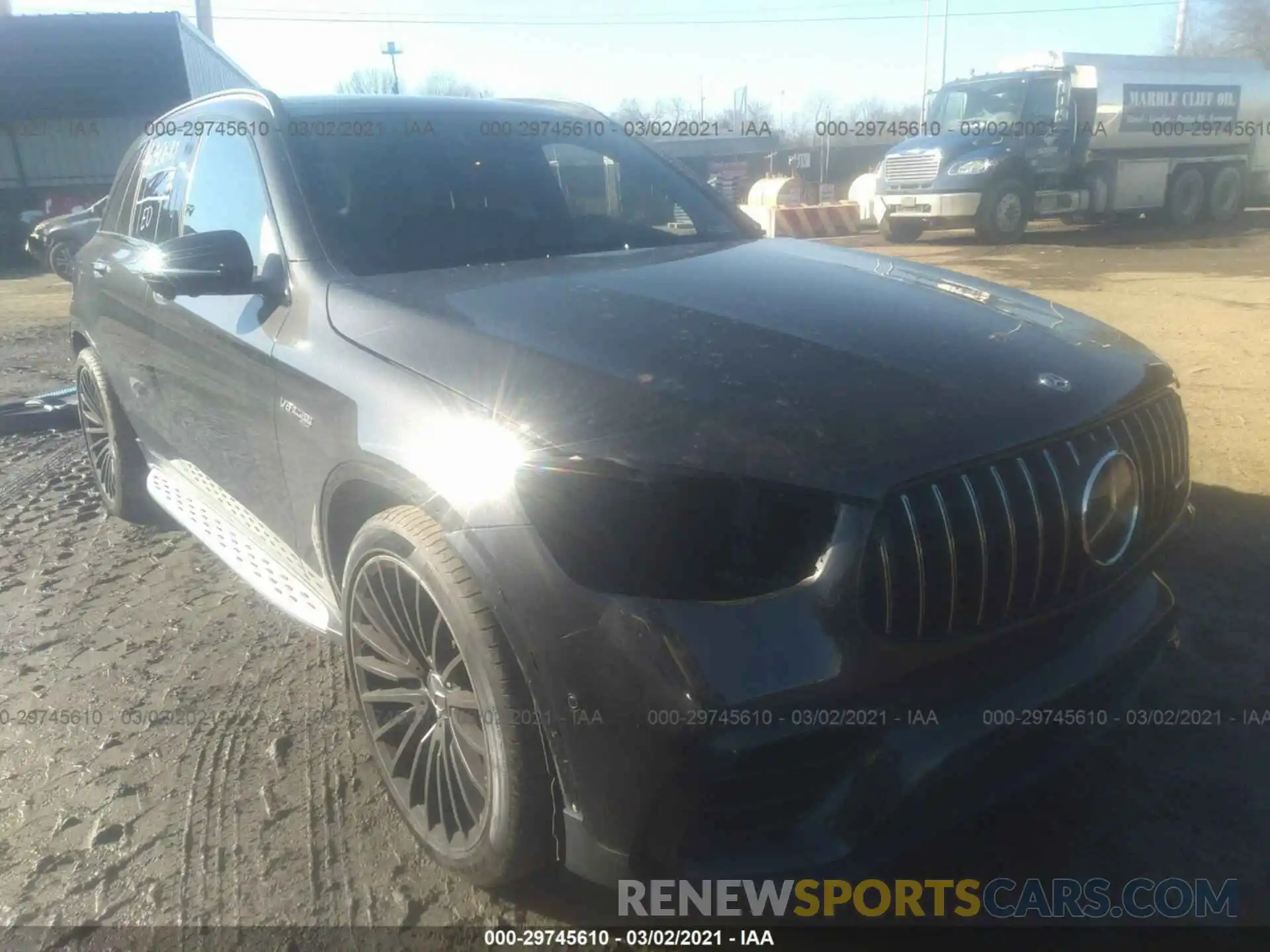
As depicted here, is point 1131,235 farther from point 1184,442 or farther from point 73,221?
point 1184,442

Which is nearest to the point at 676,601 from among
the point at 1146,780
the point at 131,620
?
the point at 1146,780

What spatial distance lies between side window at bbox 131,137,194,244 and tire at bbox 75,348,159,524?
713 mm

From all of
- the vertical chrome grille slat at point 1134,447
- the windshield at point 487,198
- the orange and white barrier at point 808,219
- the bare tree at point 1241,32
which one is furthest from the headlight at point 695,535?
the bare tree at point 1241,32

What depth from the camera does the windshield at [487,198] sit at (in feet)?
9.37

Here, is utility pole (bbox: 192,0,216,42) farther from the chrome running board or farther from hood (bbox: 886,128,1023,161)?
the chrome running board

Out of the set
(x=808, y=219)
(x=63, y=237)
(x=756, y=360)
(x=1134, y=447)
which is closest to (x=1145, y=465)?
(x=1134, y=447)

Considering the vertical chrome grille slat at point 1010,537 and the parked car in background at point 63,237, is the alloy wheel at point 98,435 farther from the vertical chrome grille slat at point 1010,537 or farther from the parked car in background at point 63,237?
the vertical chrome grille slat at point 1010,537

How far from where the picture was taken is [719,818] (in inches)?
67.3

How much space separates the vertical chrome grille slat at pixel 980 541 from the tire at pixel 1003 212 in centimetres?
1667

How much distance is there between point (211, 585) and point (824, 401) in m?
2.91

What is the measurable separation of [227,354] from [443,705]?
54.4 inches

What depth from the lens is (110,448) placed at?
442 centimetres

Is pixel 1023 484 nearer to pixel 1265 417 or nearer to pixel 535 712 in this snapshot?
pixel 535 712

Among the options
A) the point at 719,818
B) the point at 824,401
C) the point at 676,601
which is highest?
the point at 824,401
